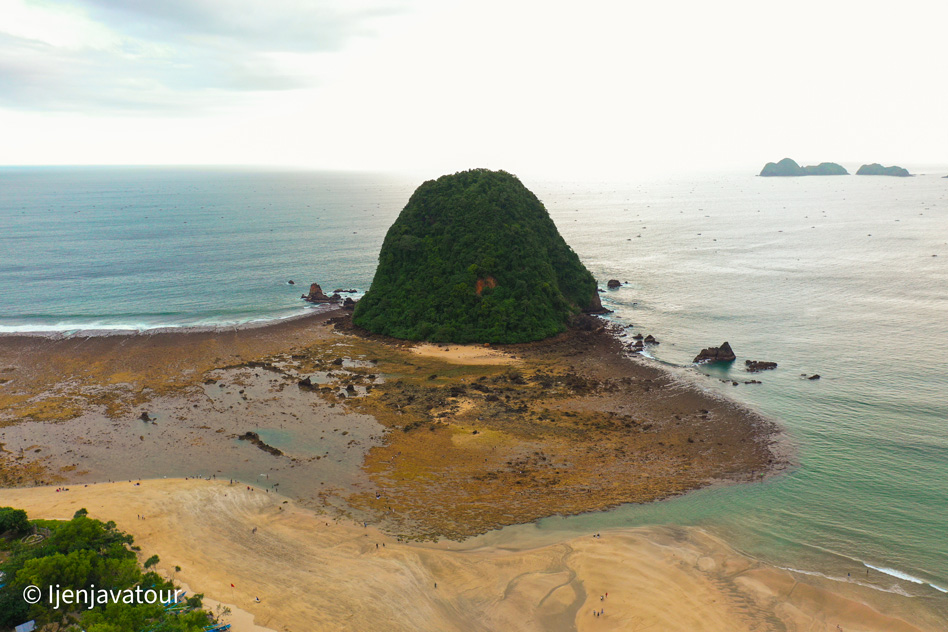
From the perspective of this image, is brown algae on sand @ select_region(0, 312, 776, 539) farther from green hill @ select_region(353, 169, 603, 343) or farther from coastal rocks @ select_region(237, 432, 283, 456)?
green hill @ select_region(353, 169, 603, 343)

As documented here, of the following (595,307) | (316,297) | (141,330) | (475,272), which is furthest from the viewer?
(316,297)

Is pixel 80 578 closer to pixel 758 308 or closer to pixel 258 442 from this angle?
pixel 258 442

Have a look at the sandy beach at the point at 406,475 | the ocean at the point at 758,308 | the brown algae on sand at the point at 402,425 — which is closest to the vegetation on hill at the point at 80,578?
the sandy beach at the point at 406,475

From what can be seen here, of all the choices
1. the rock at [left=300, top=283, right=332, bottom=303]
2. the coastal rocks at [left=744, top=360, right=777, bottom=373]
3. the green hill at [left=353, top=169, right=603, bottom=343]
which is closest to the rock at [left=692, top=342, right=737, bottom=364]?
the coastal rocks at [left=744, top=360, right=777, bottom=373]

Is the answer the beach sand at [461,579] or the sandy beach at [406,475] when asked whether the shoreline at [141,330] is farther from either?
the beach sand at [461,579]

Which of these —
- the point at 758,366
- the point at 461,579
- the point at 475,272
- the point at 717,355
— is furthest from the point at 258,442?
the point at 758,366
